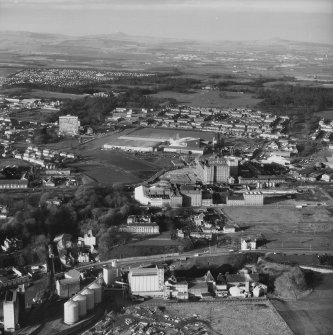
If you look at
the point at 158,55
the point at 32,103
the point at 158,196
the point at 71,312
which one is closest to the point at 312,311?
the point at 71,312

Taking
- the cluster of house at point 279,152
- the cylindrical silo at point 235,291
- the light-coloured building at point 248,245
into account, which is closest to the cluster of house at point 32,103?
the cluster of house at point 279,152

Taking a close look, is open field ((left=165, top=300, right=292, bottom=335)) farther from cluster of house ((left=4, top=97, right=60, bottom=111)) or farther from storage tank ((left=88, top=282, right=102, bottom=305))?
cluster of house ((left=4, top=97, right=60, bottom=111))

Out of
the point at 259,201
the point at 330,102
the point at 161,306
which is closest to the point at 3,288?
the point at 161,306

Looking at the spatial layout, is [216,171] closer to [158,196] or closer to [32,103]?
[158,196]

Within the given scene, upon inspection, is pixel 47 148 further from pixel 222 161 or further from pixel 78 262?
pixel 78 262

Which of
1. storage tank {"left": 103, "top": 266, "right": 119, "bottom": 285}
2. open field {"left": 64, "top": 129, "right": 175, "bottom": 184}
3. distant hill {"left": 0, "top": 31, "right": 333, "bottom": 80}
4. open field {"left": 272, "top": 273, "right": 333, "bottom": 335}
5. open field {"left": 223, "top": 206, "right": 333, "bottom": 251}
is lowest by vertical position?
open field {"left": 64, "top": 129, "right": 175, "bottom": 184}

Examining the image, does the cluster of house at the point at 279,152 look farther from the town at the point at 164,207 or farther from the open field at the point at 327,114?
the open field at the point at 327,114

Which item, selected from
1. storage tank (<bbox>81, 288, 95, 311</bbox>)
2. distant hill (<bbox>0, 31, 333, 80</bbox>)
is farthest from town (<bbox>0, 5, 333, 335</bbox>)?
distant hill (<bbox>0, 31, 333, 80</bbox>)
